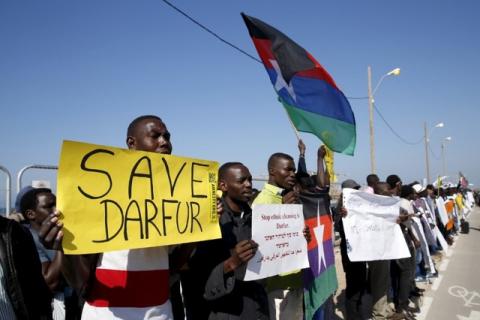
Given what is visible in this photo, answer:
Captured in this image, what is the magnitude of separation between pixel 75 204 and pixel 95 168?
0.18m

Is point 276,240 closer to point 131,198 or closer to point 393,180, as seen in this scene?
Result: point 131,198

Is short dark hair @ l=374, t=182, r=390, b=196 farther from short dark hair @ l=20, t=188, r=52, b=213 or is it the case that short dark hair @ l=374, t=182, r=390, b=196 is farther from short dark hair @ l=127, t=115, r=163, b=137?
short dark hair @ l=20, t=188, r=52, b=213

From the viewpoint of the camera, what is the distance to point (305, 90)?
15.4ft

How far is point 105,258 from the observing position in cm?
180

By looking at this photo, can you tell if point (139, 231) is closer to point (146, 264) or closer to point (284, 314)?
point (146, 264)

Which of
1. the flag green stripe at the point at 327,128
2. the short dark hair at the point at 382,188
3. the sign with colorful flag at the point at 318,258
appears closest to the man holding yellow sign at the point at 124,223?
the sign with colorful flag at the point at 318,258

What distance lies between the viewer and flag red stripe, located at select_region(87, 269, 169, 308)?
69.6 inches

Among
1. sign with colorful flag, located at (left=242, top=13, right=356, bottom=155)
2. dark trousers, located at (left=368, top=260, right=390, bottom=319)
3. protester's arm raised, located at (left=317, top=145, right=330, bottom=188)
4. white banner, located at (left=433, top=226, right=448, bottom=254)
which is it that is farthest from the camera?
white banner, located at (left=433, top=226, right=448, bottom=254)

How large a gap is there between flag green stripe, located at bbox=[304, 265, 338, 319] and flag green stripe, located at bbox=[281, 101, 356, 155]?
5.03ft

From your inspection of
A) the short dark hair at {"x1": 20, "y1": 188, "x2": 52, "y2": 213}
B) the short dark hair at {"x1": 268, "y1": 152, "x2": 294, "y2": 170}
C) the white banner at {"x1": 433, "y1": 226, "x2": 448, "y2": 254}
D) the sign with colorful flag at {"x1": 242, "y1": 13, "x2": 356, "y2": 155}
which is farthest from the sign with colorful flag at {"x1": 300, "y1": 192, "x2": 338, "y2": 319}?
the white banner at {"x1": 433, "y1": 226, "x2": 448, "y2": 254}

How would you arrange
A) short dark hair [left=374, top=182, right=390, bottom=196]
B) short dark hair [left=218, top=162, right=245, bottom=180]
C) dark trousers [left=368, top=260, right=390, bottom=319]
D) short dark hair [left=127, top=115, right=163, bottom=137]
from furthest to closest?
short dark hair [left=374, top=182, right=390, bottom=196] < dark trousers [left=368, top=260, right=390, bottom=319] < short dark hair [left=218, top=162, right=245, bottom=180] < short dark hair [left=127, top=115, right=163, bottom=137]

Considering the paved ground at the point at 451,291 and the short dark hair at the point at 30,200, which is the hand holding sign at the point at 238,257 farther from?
the paved ground at the point at 451,291

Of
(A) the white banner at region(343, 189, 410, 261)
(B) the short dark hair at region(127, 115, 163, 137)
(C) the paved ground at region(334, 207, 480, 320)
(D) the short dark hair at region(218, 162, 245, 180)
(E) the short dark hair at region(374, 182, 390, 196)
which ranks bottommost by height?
(C) the paved ground at region(334, 207, 480, 320)

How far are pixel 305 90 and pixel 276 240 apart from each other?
2.47m
